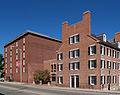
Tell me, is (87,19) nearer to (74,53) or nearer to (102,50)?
(102,50)

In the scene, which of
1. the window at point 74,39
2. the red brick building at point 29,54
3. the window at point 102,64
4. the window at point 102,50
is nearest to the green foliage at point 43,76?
the red brick building at point 29,54

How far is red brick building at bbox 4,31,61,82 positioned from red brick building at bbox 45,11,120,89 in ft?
42.0

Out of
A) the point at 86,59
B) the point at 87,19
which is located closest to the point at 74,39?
the point at 87,19

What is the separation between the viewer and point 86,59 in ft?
98.8

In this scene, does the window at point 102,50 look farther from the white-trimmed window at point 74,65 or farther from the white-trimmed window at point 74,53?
the white-trimmed window at point 74,65

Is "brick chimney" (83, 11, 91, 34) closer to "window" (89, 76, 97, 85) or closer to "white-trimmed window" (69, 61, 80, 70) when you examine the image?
"white-trimmed window" (69, 61, 80, 70)

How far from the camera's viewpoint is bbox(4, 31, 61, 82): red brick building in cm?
4584

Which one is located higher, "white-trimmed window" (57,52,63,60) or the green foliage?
"white-trimmed window" (57,52,63,60)

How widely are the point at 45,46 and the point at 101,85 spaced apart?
2854 cm

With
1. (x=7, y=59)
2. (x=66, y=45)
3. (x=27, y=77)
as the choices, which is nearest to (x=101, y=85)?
(x=66, y=45)

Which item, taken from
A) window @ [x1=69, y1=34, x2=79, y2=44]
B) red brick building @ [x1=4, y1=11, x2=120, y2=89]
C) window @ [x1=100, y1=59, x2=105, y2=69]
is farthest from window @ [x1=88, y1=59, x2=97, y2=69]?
window @ [x1=69, y1=34, x2=79, y2=44]

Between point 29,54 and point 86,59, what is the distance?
72.1 feet

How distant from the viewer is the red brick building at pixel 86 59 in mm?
28258

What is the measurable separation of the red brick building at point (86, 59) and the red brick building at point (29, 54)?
1279cm
